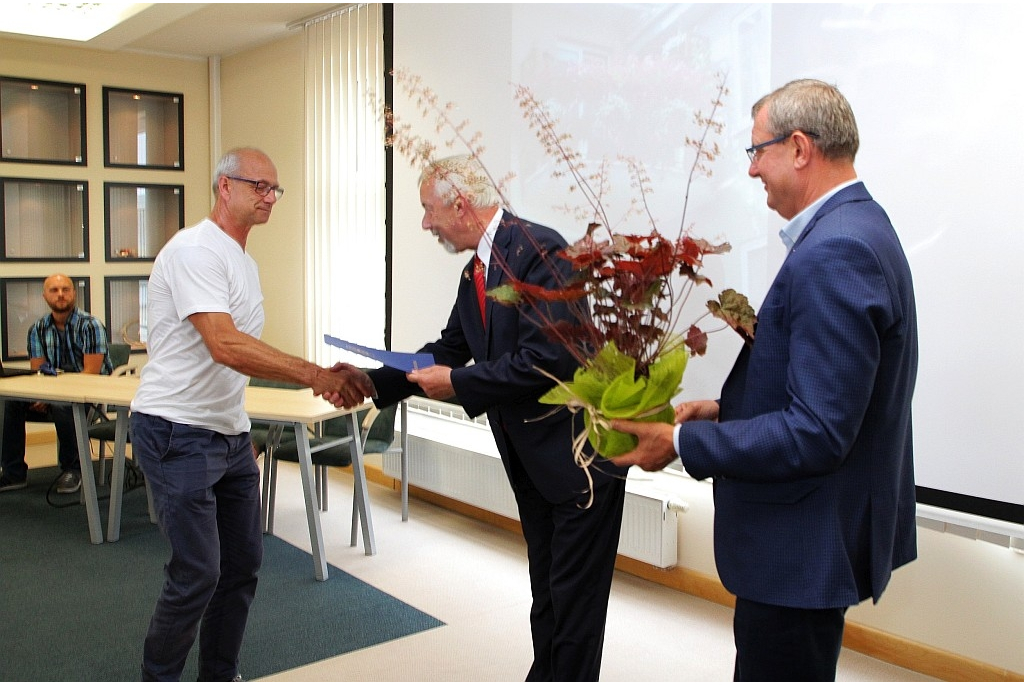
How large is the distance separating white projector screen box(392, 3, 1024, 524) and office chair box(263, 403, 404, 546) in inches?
59.9

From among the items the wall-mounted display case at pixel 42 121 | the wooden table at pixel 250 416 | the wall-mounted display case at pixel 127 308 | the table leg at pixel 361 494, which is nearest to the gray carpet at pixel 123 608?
the wooden table at pixel 250 416

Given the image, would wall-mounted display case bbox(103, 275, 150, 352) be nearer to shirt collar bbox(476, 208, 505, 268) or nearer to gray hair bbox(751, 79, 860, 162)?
shirt collar bbox(476, 208, 505, 268)

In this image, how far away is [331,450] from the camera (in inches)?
203

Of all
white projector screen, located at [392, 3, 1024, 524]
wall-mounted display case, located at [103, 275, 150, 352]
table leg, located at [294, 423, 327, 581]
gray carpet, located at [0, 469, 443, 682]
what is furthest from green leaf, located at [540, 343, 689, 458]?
wall-mounted display case, located at [103, 275, 150, 352]

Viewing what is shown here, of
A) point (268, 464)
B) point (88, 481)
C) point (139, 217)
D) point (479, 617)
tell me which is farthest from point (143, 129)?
point (479, 617)

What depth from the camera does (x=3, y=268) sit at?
26.1 ft

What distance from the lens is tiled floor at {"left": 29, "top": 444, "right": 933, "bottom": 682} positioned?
3580 millimetres

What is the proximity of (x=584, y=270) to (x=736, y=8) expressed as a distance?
8.47ft

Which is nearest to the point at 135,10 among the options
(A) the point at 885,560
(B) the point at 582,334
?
(B) the point at 582,334

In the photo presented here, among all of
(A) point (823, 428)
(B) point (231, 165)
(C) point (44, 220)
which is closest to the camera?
(A) point (823, 428)

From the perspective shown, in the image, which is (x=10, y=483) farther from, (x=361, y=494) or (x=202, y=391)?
(x=202, y=391)

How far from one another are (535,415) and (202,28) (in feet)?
20.7

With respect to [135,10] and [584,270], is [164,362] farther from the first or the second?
[135,10]

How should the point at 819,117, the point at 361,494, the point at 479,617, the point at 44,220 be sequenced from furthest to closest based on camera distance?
the point at 44,220 → the point at 361,494 → the point at 479,617 → the point at 819,117
